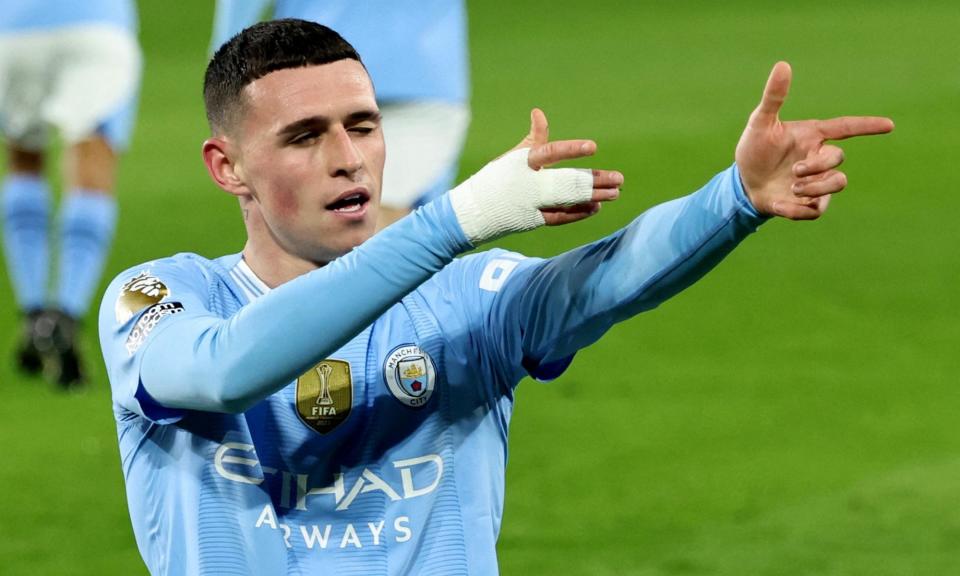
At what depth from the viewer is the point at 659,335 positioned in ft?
26.3

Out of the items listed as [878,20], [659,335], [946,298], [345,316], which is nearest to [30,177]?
[659,335]

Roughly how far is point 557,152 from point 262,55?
61cm

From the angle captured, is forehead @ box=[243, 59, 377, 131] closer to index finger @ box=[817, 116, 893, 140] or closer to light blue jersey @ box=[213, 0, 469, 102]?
index finger @ box=[817, 116, 893, 140]

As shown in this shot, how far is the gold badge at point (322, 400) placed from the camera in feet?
9.33

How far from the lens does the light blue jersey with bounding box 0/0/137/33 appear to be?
7.73 m

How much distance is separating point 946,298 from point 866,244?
1.24m

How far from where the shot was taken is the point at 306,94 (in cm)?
280

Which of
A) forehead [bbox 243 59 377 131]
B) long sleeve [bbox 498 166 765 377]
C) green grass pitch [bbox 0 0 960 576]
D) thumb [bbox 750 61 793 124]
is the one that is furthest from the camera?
green grass pitch [bbox 0 0 960 576]

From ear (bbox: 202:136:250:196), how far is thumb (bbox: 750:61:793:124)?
2.92ft

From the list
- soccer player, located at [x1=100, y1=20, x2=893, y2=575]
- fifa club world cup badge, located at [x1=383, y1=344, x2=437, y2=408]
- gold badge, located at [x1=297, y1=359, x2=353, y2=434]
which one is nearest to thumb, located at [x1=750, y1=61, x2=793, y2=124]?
soccer player, located at [x1=100, y1=20, x2=893, y2=575]

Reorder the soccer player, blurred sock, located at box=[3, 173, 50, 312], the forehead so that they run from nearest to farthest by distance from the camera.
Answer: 1. the soccer player
2. the forehead
3. blurred sock, located at box=[3, 173, 50, 312]

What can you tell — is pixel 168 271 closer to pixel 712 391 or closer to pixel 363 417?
pixel 363 417

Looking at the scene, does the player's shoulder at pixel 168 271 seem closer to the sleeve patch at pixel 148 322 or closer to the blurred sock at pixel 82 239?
the sleeve patch at pixel 148 322

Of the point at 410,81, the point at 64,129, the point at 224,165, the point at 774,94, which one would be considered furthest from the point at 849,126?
the point at 64,129
